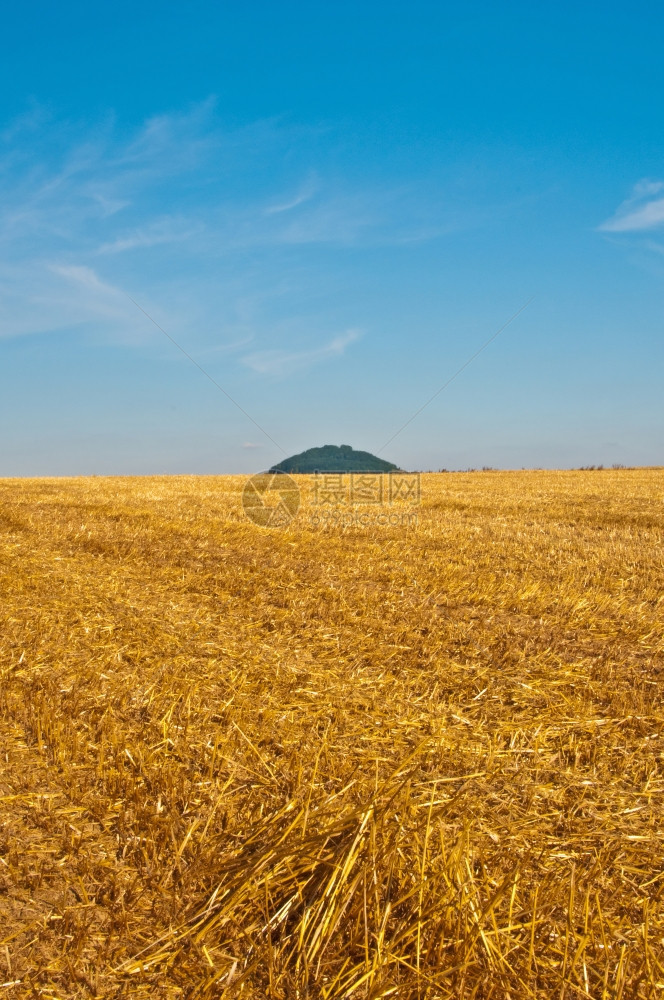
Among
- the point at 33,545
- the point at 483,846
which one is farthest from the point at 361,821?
the point at 33,545

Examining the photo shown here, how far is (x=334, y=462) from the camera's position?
36094 millimetres

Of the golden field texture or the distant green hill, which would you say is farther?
the distant green hill

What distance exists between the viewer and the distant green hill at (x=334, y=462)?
110 ft

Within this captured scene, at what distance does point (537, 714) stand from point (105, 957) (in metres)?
3.56

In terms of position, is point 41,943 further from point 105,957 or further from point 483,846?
point 483,846

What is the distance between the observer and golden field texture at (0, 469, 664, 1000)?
9.00 feet

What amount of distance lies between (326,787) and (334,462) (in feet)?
106

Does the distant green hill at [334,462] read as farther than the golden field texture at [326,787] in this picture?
Yes

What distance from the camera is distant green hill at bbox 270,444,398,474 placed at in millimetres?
33656

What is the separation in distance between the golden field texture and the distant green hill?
966 inches

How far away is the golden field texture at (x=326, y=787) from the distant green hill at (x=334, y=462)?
80.5 ft

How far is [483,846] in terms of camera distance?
341cm

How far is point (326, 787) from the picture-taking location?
3904mm

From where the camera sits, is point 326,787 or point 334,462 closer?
point 326,787
